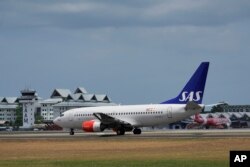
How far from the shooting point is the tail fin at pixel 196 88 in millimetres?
80062

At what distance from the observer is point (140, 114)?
3233 inches

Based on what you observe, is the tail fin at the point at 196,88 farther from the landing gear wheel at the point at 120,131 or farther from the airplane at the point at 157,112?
the landing gear wheel at the point at 120,131

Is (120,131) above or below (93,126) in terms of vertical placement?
below

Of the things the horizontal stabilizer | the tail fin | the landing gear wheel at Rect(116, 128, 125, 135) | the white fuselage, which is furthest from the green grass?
the landing gear wheel at Rect(116, 128, 125, 135)

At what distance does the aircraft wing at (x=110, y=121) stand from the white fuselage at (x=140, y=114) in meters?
1.02

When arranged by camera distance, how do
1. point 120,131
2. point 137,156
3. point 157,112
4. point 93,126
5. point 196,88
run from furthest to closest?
1. point 120,131
2. point 93,126
3. point 157,112
4. point 196,88
5. point 137,156

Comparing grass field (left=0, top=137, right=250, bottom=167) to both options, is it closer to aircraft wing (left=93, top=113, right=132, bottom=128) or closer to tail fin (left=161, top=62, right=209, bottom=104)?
tail fin (left=161, top=62, right=209, bottom=104)

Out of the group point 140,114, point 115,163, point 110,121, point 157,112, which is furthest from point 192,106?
point 115,163

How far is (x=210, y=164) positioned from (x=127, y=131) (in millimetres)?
49182

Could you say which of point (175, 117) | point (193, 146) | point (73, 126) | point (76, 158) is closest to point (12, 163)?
point (76, 158)

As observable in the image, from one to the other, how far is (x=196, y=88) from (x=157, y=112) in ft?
16.6

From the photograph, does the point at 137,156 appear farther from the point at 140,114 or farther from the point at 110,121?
the point at 140,114

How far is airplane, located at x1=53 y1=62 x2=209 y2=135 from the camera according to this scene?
3110 inches

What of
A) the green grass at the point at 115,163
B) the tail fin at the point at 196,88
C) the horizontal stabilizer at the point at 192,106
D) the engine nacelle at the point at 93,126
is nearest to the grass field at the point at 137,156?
the green grass at the point at 115,163
